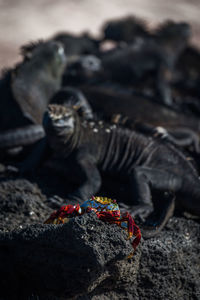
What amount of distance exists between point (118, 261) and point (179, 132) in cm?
263

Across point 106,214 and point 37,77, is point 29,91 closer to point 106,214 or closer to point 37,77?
point 37,77

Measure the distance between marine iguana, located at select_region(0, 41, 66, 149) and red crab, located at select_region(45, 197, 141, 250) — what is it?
1598mm

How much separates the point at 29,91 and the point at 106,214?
276cm

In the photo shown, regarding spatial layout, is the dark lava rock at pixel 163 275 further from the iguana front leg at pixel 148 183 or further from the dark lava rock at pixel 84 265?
the iguana front leg at pixel 148 183

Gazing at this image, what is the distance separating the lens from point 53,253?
1.90 meters

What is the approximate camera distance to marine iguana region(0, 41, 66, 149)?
3707mm

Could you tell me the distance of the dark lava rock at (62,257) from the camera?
6.05 feet

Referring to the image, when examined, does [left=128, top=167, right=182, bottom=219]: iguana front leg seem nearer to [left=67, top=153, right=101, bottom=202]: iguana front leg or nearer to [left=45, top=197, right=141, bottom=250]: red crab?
[left=67, top=153, right=101, bottom=202]: iguana front leg

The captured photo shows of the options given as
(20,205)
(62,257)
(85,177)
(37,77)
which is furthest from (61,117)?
(37,77)

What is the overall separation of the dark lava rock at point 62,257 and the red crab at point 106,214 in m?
0.05

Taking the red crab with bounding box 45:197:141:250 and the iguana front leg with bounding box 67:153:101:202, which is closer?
the red crab with bounding box 45:197:141:250

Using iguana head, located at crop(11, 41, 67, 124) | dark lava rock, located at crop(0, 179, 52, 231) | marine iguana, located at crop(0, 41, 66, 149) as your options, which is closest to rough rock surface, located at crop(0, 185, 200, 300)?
dark lava rock, located at crop(0, 179, 52, 231)

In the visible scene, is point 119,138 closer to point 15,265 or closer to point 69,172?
point 69,172

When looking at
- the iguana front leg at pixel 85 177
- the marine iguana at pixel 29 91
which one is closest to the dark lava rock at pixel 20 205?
the iguana front leg at pixel 85 177
